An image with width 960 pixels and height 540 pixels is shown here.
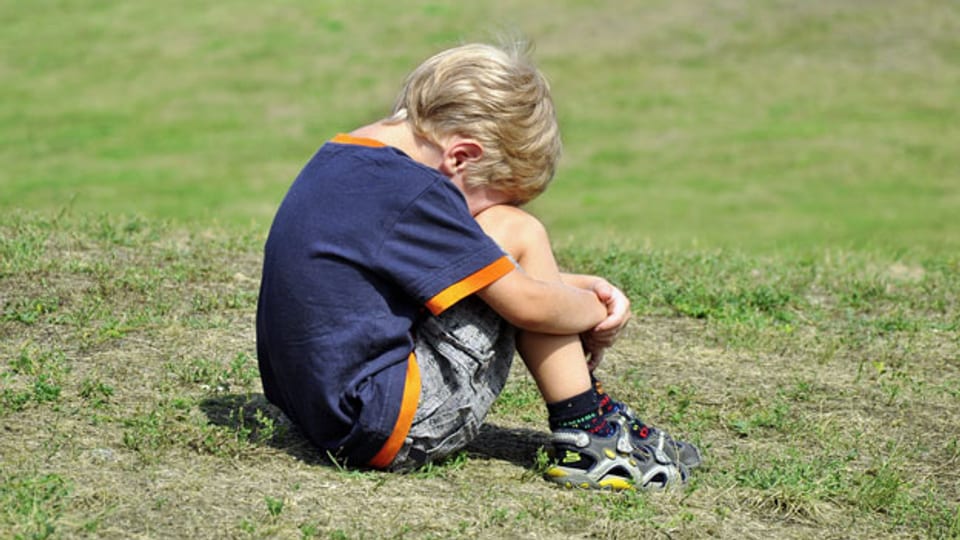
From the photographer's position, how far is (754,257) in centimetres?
866

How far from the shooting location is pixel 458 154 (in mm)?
3842

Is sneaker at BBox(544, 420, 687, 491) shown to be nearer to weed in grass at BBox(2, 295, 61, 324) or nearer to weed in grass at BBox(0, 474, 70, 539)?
weed in grass at BBox(0, 474, 70, 539)

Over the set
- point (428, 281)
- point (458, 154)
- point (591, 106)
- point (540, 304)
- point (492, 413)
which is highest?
point (458, 154)

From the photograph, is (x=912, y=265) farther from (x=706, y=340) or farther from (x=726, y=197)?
(x=726, y=197)

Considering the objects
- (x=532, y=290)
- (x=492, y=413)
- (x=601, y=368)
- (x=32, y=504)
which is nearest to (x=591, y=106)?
(x=601, y=368)

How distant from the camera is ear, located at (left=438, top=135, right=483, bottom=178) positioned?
12.5 feet

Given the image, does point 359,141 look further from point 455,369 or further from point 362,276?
point 455,369

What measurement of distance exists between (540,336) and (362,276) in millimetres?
571

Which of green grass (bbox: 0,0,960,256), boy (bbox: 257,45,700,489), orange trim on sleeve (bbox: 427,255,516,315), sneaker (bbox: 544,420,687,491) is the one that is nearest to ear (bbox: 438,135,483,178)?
boy (bbox: 257,45,700,489)

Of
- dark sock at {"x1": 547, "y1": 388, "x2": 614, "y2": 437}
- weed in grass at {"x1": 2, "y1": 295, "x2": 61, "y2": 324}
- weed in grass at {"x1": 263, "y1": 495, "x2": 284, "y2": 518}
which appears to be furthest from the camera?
weed in grass at {"x1": 2, "y1": 295, "x2": 61, "y2": 324}

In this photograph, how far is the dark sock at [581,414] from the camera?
400 cm

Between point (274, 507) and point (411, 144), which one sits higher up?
point (411, 144)

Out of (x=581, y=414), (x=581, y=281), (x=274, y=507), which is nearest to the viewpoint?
(x=274, y=507)

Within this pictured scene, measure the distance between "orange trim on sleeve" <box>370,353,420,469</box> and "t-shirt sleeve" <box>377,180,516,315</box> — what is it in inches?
9.2
